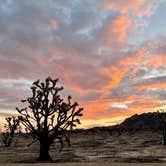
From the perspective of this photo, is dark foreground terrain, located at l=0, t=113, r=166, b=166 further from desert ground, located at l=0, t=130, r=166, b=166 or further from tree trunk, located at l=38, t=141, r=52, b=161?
tree trunk, located at l=38, t=141, r=52, b=161

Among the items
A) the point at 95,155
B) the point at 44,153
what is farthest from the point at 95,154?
the point at 44,153

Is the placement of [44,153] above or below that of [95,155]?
above

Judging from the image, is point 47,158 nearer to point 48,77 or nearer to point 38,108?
point 38,108

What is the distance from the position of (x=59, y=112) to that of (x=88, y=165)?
9900 millimetres

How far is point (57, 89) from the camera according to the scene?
40625 millimetres

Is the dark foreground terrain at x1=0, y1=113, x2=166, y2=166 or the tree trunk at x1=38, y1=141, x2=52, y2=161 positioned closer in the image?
the dark foreground terrain at x1=0, y1=113, x2=166, y2=166

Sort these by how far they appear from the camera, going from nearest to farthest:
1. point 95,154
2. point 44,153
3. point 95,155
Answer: point 44,153 < point 95,155 < point 95,154

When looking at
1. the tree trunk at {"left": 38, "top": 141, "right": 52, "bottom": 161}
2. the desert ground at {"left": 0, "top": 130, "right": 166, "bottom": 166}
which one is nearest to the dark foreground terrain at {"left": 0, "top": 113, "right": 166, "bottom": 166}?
the desert ground at {"left": 0, "top": 130, "right": 166, "bottom": 166}

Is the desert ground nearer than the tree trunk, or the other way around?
the desert ground

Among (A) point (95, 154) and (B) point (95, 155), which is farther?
(A) point (95, 154)

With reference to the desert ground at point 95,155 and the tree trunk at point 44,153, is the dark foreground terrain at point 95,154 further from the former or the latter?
the tree trunk at point 44,153

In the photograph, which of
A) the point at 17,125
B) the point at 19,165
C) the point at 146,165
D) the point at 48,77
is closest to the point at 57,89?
the point at 48,77

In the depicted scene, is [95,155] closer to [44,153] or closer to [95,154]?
[95,154]

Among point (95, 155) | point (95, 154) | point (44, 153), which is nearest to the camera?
point (44, 153)
